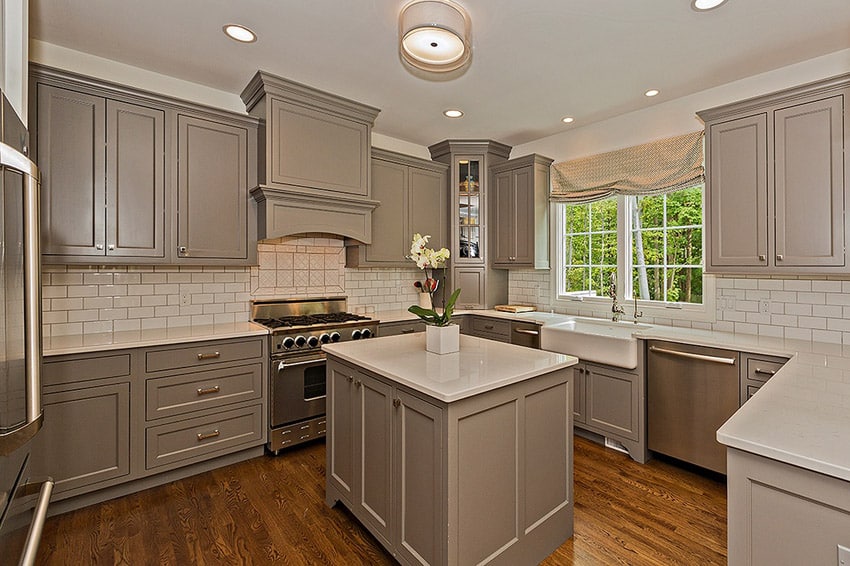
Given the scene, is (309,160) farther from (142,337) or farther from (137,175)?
(142,337)

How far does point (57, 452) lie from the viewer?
235 centimetres

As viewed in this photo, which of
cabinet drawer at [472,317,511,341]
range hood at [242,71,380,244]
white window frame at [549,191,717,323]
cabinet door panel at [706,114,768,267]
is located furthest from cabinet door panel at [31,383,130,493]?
cabinet door panel at [706,114,768,267]

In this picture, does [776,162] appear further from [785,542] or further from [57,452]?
[57,452]

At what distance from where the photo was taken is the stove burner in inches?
130

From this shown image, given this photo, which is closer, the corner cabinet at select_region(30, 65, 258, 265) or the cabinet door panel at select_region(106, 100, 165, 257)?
the corner cabinet at select_region(30, 65, 258, 265)

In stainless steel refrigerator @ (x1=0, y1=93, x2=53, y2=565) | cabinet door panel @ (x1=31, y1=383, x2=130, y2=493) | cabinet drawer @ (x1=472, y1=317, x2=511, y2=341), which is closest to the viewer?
stainless steel refrigerator @ (x1=0, y1=93, x2=53, y2=565)

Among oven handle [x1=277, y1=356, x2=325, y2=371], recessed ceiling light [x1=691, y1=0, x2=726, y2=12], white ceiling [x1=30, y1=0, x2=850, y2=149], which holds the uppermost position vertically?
white ceiling [x1=30, y1=0, x2=850, y2=149]

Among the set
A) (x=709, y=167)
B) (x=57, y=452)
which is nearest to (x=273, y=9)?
(x=57, y=452)

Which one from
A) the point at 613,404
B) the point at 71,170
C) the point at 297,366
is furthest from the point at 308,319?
the point at 613,404

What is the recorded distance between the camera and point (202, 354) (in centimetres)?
281

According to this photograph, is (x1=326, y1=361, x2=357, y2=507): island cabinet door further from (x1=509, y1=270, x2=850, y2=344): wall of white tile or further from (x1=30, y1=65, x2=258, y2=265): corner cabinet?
(x1=509, y1=270, x2=850, y2=344): wall of white tile

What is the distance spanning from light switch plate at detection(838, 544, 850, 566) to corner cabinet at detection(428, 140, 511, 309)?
3.54 m

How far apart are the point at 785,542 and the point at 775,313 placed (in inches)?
95.8

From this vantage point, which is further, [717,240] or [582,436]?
[582,436]
